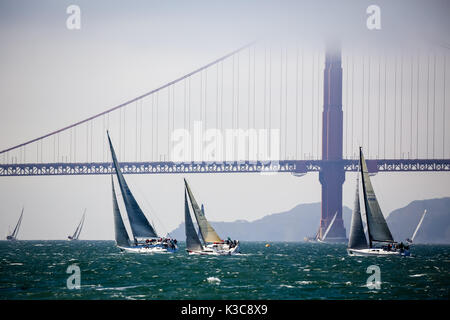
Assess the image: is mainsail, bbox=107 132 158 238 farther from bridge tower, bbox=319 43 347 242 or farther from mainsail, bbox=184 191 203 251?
bridge tower, bbox=319 43 347 242

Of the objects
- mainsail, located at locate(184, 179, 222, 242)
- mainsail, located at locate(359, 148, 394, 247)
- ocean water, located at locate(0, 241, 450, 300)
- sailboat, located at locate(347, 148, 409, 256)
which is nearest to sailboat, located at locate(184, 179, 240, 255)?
mainsail, located at locate(184, 179, 222, 242)

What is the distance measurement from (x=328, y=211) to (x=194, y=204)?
70627 mm

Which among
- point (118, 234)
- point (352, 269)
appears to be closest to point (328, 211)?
point (118, 234)

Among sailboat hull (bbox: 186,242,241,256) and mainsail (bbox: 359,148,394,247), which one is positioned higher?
mainsail (bbox: 359,148,394,247)

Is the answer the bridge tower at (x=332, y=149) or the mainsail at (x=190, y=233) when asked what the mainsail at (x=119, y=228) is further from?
the bridge tower at (x=332, y=149)

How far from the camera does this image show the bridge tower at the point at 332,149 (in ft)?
419

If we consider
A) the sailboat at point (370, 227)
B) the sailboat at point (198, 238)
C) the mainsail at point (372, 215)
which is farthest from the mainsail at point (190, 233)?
the mainsail at point (372, 215)

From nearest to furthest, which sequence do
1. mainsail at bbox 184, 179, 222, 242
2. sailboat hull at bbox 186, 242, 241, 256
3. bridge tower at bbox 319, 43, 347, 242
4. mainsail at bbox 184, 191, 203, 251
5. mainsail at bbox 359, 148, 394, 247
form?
mainsail at bbox 359, 148, 394, 247 < mainsail at bbox 184, 191, 203, 251 < sailboat hull at bbox 186, 242, 241, 256 < mainsail at bbox 184, 179, 222, 242 < bridge tower at bbox 319, 43, 347, 242

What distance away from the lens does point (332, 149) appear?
13288 centimetres

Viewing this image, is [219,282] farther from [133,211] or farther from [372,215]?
[133,211]

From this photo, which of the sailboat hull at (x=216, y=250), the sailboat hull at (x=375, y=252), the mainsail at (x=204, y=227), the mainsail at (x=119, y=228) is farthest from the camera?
the mainsail at (x=119, y=228)

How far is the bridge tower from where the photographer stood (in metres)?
128
